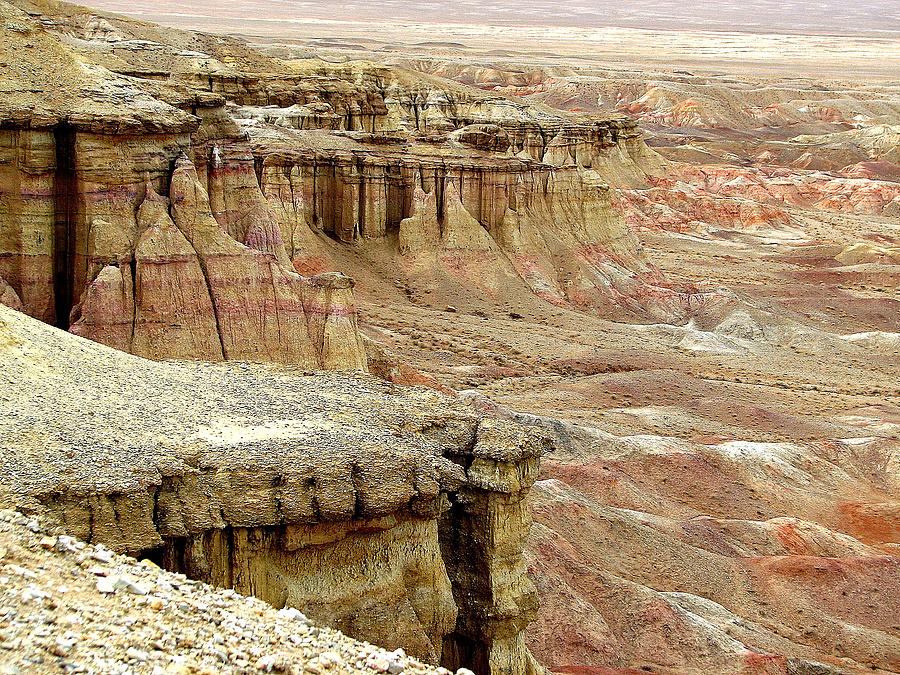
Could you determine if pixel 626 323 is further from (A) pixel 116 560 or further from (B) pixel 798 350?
(A) pixel 116 560

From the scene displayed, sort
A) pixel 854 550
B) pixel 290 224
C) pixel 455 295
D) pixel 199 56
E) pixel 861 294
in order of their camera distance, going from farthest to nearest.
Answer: pixel 861 294, pixel 199 56, pixel 455 295, pixel 290 224, pixel 854 550

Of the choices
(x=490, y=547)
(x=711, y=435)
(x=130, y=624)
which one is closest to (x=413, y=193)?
(x=711, y=435)

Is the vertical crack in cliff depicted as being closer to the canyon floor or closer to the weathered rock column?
the canyon floor

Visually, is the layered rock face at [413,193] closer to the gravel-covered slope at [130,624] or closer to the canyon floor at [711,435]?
the canyon floor at [711,435]

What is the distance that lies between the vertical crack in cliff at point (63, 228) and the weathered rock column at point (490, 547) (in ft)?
37.5

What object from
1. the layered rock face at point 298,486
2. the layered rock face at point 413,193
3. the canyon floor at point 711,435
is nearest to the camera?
the layered rock face at point 298,486

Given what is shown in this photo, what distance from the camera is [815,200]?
9262 centimetres

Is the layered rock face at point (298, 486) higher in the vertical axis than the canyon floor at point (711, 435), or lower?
higher

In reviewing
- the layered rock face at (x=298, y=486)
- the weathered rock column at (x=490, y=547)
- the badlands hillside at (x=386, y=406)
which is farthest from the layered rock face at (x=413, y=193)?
the weathered rock column at (x=490, y=547)

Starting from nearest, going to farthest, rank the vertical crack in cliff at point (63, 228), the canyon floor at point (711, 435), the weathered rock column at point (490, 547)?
the weathered rock column at point (490, 547) → the canyon floor at point (711, 435) → the vertical crack in cliff at point (63, 228)

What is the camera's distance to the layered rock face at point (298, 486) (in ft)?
43.9

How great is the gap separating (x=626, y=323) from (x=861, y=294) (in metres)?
18.0

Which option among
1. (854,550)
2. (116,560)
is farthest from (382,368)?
(116,560)

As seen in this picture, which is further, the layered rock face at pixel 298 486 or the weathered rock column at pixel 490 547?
the weathered rock column at pixel 490 547
